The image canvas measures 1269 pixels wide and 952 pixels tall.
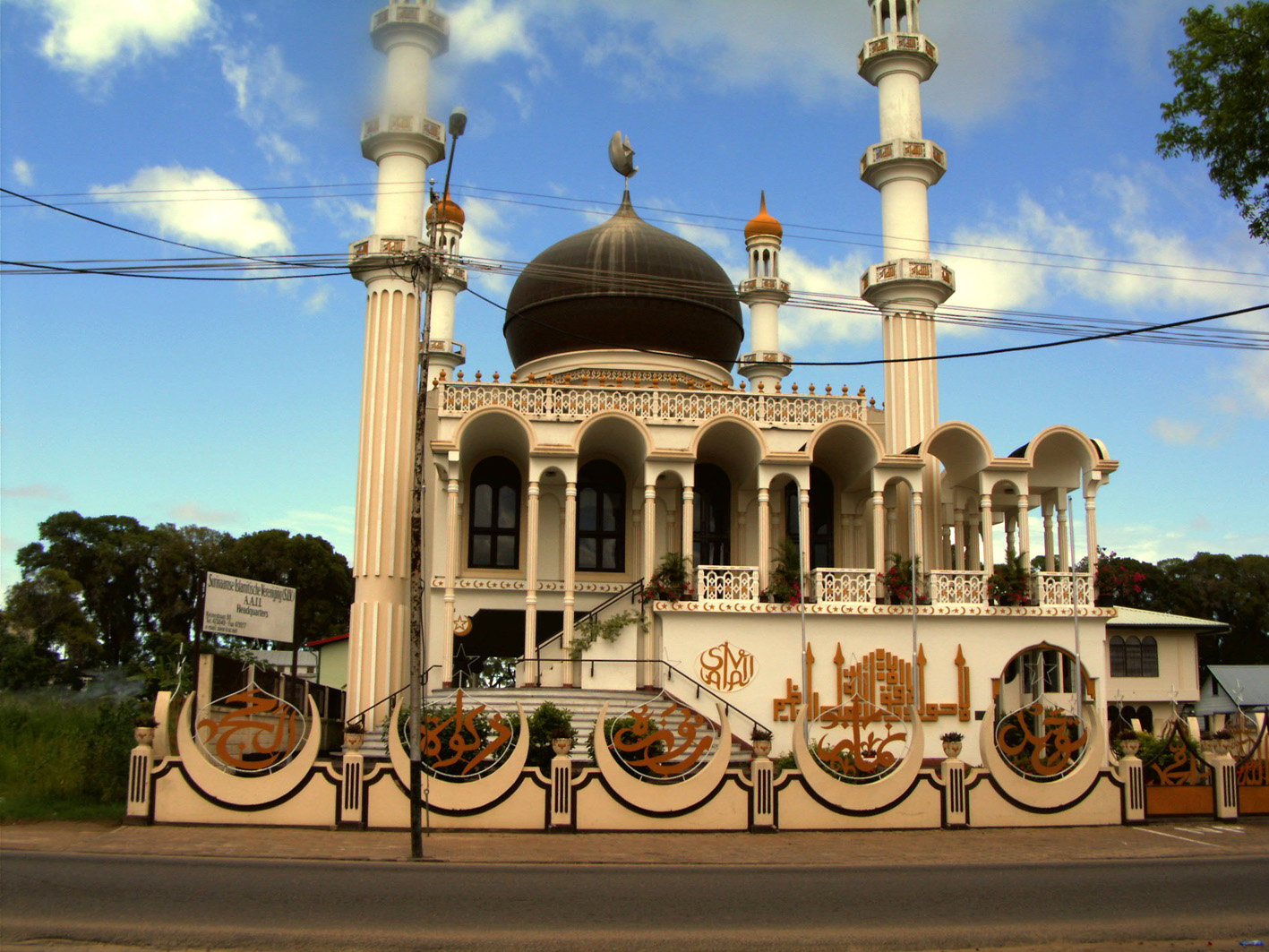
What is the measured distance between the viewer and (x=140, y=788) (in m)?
17.0

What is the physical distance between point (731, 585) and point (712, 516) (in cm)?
455

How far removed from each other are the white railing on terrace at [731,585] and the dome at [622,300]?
325 inches

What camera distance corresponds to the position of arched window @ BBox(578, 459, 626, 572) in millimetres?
28641

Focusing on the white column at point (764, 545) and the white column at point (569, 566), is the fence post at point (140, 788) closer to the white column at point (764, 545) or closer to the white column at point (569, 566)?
the white column at point (569, 566)

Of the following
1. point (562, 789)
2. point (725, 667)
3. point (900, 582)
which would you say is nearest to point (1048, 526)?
point (900, 582)

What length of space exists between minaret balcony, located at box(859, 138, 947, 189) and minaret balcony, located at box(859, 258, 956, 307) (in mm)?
2289

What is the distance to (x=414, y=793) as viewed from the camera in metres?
15.1

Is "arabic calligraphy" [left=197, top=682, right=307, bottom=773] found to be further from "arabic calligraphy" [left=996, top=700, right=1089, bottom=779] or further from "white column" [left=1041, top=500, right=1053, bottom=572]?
"white column" [left=1041, top=500, right=1053, bottom=572]

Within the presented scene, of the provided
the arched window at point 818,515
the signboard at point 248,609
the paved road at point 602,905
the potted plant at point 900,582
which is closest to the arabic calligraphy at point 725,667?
the potted plant at point 900,582

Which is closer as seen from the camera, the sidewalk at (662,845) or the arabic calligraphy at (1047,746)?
the sidewalk at (662,845)

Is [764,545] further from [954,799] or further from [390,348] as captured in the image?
[390,348]

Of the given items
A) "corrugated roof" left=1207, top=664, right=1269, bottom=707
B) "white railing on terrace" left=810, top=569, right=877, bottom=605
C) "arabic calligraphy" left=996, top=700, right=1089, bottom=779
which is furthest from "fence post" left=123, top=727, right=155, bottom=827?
"corrugated roof" left=1207, top=664, right=1269, bottom=707

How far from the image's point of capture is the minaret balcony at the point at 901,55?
96.8 feet

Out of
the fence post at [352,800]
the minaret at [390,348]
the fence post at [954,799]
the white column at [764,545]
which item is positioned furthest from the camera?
the minaret at [390,348]
